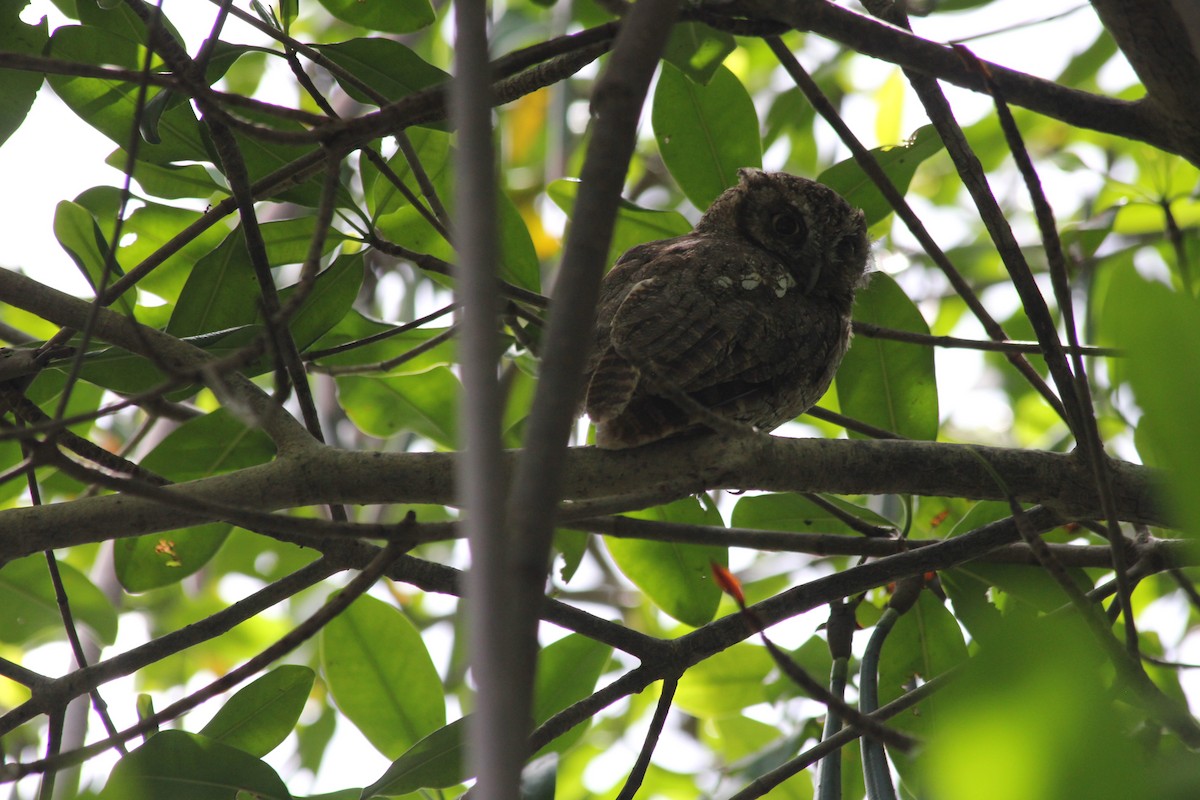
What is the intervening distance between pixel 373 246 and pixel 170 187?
0.56 m

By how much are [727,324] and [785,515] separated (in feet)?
1.81

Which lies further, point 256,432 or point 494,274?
point 256,432

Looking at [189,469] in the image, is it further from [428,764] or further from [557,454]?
[557,454]

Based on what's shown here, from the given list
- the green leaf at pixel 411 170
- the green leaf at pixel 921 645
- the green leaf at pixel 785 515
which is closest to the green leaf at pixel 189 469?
the green leaf at pixel 411 170

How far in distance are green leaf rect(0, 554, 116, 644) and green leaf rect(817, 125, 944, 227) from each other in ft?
6.96

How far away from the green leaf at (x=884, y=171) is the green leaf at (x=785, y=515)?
79cm

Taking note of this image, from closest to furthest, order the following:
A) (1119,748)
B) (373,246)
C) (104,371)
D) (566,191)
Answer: (1119,748) → (104,371) → (373,246) → (566,191)

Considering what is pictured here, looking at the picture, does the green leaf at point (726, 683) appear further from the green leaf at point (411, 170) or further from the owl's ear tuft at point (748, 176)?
the green leaf at point (411, 170)

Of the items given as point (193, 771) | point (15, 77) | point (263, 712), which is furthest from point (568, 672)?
point (15, 77)

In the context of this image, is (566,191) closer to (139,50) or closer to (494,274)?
(139,50)

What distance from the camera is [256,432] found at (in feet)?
7.63

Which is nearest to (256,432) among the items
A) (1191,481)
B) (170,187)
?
(170,187)

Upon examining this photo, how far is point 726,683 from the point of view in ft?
9.82

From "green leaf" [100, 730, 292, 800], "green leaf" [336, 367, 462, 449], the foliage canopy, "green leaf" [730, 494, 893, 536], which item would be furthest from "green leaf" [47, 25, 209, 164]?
"green leaf" [730, 494, 893, 536]
